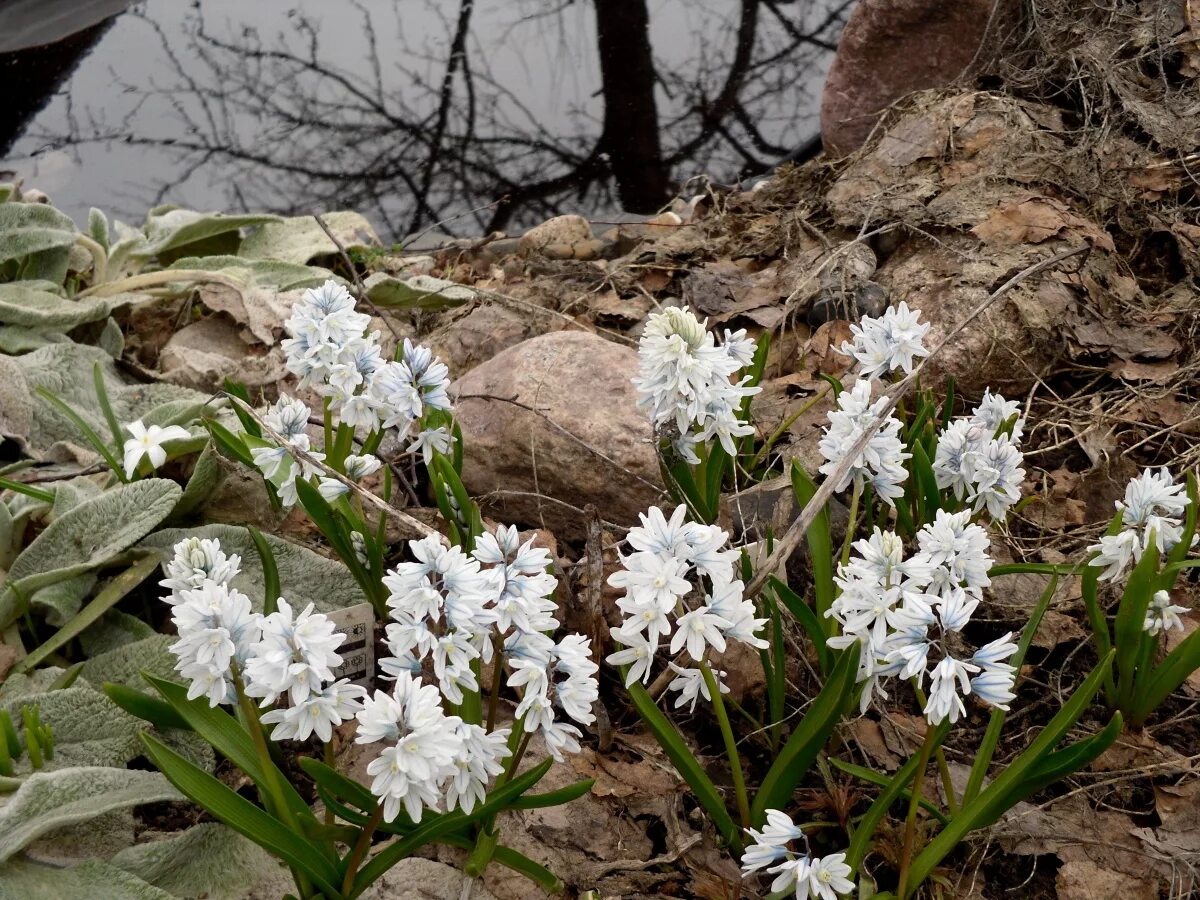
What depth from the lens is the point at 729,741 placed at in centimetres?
167

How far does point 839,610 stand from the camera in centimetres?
151

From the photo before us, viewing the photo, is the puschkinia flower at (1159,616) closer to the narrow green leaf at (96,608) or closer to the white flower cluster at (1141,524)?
the white flower cluster at (1141,524)

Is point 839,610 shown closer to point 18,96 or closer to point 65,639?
point 65,639

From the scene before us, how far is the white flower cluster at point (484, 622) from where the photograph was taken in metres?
1.34

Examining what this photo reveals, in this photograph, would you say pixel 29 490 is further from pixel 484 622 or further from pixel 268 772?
pixel 484 622

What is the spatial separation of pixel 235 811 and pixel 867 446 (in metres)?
1.09

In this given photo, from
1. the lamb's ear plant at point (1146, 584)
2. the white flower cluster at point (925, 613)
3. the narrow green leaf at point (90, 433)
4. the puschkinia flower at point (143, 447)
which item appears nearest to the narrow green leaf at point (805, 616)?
the white flower cluster at point (925, 613)

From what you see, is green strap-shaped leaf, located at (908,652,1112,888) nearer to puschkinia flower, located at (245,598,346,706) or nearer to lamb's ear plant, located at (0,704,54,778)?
puschkinia flower, located at (245,598,346,706)

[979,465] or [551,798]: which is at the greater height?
[979,465]

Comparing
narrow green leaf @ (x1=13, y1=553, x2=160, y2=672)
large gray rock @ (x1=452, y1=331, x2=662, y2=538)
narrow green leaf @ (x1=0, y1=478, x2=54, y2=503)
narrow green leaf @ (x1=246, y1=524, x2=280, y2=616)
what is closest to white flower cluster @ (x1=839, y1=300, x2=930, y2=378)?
large gray rock @ (x1=452, y1=331, x2=662, y2=538)

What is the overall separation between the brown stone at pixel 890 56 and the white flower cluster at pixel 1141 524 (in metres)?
2.65

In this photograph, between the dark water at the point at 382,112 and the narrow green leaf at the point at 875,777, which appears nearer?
the narrow green leaf at the point at 875,777

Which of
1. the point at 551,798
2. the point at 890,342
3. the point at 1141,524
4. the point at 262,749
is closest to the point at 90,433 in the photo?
the point at 262,749

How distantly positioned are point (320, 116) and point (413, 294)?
2922 millimetres
